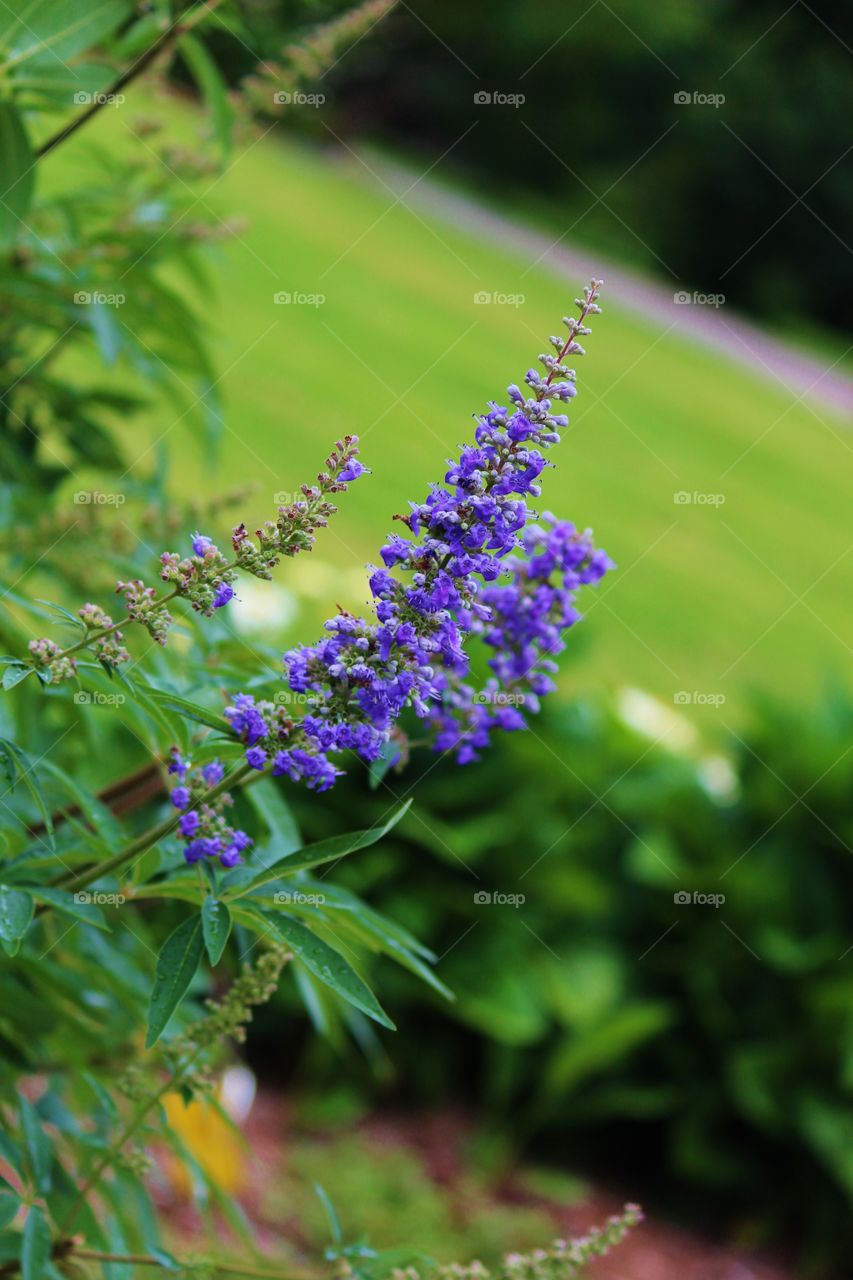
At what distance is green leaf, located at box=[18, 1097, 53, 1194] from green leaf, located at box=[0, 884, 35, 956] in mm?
534

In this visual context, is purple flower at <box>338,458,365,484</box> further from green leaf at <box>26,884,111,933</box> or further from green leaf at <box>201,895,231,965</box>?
green leaf at <box>26,884,111,933</box>

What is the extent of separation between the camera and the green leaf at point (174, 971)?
180cm

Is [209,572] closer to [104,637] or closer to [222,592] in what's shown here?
[222,592]

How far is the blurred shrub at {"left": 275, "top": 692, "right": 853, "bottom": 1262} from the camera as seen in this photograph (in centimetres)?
527

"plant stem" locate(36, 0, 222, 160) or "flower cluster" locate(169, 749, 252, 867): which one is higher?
"plant stem" locate(36, 0, 222, 160)

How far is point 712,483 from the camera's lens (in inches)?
621

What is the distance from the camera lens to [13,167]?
8.36 ft

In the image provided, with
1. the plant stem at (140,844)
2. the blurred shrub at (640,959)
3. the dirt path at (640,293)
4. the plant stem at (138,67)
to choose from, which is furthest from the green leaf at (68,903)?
the dirt path at (640,293)

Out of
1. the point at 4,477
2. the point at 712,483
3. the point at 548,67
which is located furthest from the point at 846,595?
the point at 548,67

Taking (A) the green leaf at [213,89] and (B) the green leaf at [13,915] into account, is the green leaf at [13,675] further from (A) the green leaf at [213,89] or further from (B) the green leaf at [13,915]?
(A) the green leaf at [213,89]

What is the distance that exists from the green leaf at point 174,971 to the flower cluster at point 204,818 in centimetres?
10

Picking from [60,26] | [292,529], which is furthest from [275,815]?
[60,26]

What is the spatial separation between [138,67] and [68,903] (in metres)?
1.66

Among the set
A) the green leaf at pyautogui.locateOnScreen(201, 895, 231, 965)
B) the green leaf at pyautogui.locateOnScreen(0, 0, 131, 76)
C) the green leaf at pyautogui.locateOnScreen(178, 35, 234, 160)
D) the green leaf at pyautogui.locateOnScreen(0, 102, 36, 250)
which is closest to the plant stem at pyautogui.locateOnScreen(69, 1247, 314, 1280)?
the green leaf at pyautogui.locateOnScreen(201, 895, 231, 965)
